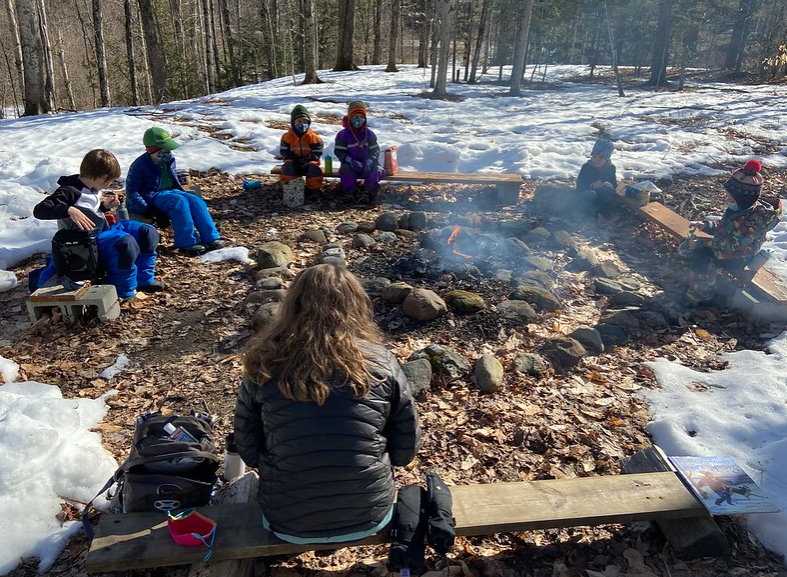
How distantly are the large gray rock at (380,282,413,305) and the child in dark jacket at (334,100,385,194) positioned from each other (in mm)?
3229

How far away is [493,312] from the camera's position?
502 cm

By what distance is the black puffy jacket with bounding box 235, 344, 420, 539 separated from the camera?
2.15m

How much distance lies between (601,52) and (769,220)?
35.2 metres

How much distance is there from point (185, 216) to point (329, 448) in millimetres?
4680

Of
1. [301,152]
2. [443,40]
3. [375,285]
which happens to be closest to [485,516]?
[375,285]

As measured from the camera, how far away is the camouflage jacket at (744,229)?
4.89 metres

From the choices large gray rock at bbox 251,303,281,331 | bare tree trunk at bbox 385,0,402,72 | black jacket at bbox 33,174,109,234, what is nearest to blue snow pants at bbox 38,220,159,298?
black jacket at bbox 33,174,109,234

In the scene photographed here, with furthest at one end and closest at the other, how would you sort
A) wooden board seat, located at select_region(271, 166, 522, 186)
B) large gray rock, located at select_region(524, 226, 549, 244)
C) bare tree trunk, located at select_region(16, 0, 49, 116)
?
bare tree trunk, located at select_region(16, 0, 49, 116), wooden board seat, located at select_region(271, 166, 522, 186), large gray rock, located at select_region(524, 226, 549, 244)

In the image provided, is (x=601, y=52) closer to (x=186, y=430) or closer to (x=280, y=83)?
(x=280, y=83)

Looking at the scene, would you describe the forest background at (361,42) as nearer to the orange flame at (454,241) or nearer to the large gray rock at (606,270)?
the orange flame at (454,241)

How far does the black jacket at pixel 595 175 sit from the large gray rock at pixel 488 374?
4727mm

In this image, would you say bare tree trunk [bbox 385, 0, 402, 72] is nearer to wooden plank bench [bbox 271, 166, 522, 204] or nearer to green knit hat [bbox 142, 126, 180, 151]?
wooden plank bench [bbox 271, 166, 522, 204]

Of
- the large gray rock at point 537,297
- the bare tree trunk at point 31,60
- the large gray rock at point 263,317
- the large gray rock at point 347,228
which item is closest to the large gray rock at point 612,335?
the large gray rock at point 537,297

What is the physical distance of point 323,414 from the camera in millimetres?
2135
